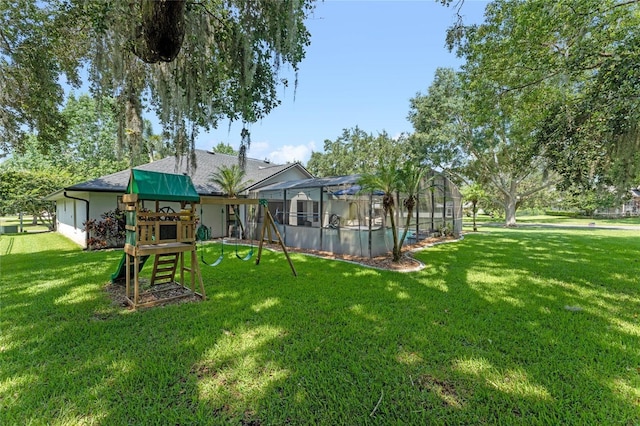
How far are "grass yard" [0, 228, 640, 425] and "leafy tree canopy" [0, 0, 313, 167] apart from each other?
3249 mm

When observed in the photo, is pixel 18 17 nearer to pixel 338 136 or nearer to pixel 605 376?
pixel 605 376

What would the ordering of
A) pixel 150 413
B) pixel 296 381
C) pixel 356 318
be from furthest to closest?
pixel 356 318 < pixel 296 381 < pixel 150 413

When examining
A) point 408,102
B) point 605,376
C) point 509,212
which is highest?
point 408,102

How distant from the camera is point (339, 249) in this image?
9086 millimetres

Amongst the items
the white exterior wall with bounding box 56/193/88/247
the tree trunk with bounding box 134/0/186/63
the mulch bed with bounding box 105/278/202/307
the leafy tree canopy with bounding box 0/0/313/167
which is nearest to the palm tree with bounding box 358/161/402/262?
the leafy tree canopy with bounding box 0/0/313/167

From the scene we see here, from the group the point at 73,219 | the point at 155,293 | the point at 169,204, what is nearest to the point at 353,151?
the point at 169,204

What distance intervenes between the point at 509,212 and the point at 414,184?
2060 cm

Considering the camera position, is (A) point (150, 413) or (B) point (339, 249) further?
(B) point (339, 249)

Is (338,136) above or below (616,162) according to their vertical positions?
above

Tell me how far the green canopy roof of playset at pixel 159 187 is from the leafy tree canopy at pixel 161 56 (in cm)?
110

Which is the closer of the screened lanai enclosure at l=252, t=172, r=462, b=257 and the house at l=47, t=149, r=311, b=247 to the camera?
the screened lanai enclosure at l=252, t=172, r=462, b=257

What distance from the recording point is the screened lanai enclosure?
8500 millimetres

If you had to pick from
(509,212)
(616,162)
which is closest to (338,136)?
(509,212)

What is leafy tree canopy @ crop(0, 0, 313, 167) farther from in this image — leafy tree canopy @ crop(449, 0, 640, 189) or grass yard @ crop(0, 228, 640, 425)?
leafy tree canopy @ crop(449, 0, 640, 189)
